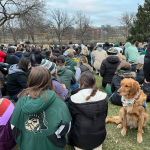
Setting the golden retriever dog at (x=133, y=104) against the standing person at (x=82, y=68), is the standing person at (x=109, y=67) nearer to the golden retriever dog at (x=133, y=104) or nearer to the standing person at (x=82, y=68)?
the standing person at (x=82, y=68)

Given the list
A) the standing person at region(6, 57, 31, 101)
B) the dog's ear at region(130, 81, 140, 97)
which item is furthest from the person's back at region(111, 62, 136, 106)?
the standing person at region(6, 57, 31, 101)

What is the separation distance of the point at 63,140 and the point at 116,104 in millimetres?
2922

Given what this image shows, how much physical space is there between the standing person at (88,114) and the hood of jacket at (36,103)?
54 centimetres

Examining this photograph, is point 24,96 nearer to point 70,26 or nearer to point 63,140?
point 63,140

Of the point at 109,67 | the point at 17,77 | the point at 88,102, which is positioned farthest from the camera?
the point at 109,67

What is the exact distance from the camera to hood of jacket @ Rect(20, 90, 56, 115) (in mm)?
1803

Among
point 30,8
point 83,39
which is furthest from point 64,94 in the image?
point 83,39

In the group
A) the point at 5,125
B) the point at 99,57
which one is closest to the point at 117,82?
the point at 5,125

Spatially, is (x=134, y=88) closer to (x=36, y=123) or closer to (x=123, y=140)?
(x=123, y=140)

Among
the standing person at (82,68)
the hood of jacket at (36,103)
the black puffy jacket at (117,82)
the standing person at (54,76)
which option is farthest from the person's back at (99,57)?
the hood of jacket at (36,103)

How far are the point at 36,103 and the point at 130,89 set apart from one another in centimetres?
210

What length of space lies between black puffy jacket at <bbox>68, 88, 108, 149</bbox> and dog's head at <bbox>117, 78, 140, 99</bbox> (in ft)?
3.00

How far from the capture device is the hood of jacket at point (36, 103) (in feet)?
5.91

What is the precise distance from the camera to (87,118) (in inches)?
94.2
